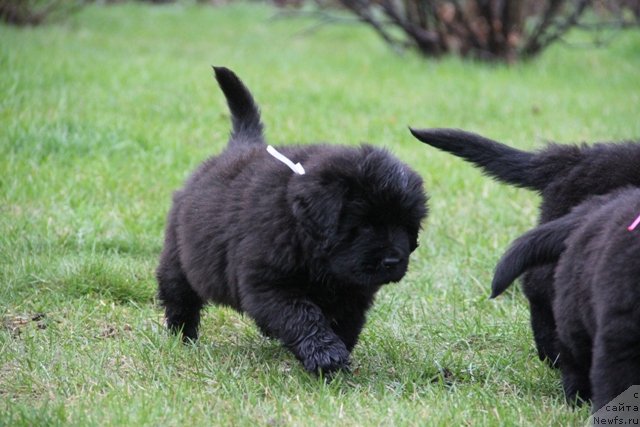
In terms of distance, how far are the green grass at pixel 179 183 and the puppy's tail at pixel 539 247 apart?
441mm

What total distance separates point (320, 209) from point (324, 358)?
0.48 meters

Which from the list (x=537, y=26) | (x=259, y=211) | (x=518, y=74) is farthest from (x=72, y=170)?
(x=537, y=26)

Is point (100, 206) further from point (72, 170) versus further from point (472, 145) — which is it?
point (472, 145)

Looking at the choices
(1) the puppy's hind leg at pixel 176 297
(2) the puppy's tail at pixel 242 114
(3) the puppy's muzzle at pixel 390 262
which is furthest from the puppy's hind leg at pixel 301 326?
(2) the puppy's tail at pixel 242 114

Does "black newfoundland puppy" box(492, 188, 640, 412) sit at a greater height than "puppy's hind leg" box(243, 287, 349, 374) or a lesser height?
greater

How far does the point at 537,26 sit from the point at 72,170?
5771mm

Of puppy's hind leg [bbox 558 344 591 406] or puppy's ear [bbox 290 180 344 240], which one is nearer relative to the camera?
puppy's hind leg [bbox 558 344 591 406]

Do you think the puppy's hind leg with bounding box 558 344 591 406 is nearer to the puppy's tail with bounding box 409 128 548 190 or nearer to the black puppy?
the black puppy

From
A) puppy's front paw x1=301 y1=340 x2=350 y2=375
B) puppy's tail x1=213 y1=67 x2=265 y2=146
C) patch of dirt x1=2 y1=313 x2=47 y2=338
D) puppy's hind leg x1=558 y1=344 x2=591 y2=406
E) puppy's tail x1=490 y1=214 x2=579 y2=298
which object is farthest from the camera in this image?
puppy's tail x1=213 y1=67 x2=265 y2=146

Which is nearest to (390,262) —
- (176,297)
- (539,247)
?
(539,247)

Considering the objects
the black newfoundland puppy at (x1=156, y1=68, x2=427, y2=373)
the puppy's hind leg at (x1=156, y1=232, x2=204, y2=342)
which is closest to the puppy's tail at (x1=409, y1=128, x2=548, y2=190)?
the black newfoundland puppy at (x1=156, y1=68, x2=427, y2=373)

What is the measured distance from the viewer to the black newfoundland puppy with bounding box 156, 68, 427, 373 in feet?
10.6

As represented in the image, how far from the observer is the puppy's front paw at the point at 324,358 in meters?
3.21

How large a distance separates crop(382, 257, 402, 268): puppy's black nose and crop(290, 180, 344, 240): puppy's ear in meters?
0.19
